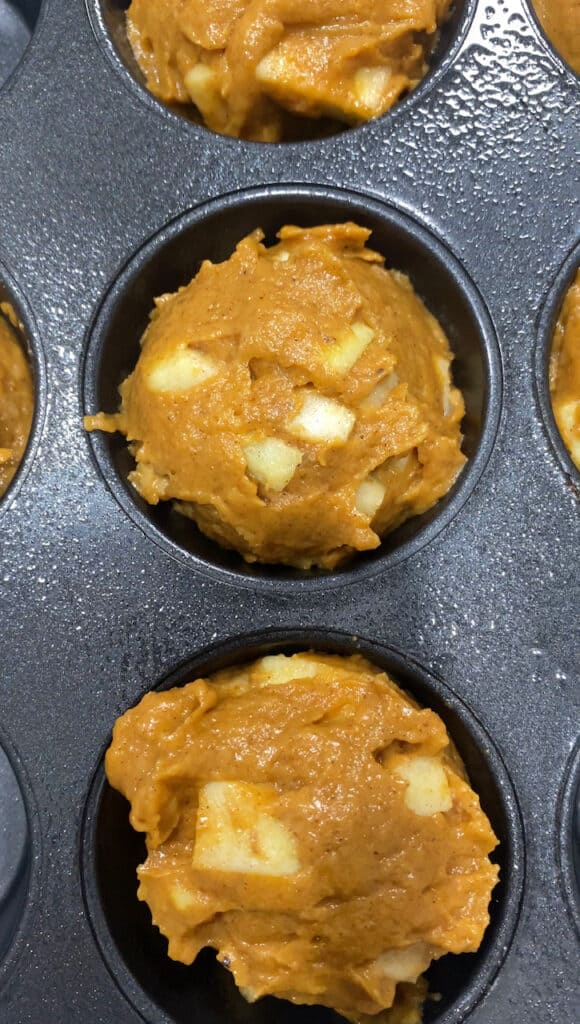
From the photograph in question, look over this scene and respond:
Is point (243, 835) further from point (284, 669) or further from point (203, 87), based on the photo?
point (203, 87)

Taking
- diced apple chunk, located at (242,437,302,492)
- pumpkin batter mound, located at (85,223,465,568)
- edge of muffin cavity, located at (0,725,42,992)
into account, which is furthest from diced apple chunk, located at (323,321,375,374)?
edge of muffin cavity, located at (0,725,42,992)

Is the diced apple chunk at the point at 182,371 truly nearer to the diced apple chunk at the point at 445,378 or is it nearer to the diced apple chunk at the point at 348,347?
the diced apple chunk at the point at 348,347

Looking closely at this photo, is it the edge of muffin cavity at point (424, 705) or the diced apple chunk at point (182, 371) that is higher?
the diced apple chunk at point (182, 371)

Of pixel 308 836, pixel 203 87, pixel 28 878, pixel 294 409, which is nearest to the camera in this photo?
pixel 308 836

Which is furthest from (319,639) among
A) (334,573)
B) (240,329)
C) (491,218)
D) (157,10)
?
(157,10)

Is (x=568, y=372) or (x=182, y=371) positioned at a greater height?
(x=568, y=372)

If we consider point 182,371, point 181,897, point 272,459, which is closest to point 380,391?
point 272,459

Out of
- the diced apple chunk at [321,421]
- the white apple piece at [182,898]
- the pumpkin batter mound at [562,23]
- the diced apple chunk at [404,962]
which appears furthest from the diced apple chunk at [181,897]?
the pumpkin batter mound at [562,23]
